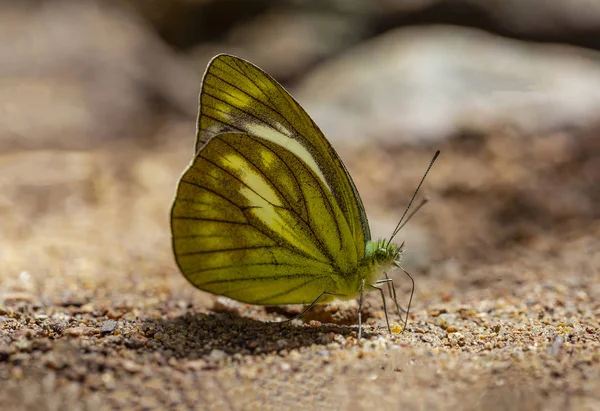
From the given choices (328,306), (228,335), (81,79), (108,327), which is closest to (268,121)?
(228,335)

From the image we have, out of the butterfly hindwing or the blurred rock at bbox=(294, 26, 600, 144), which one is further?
the blurred rock at bbox=(294, 26, 600, 144)

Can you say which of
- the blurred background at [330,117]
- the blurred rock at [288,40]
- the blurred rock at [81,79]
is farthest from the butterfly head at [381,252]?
the blurred rock at [288,40]

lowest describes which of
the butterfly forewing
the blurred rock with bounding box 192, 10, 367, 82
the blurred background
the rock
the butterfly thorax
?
the rock

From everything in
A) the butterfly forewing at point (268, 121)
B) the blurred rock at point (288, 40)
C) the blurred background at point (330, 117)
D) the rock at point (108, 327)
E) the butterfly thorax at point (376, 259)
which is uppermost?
the blurred rock at point (288, 40)

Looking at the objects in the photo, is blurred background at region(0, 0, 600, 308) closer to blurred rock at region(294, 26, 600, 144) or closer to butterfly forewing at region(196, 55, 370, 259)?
blurred rock at region(294, 26, 600, 144)

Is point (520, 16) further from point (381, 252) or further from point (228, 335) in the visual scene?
point (228, 335)

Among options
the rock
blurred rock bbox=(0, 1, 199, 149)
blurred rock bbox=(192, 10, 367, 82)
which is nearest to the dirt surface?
the rock

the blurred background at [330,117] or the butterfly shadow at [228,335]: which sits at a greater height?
the blurred background at [330,117]

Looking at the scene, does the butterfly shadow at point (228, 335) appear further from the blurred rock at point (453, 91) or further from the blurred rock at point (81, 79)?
the blurred rock at point (81, 79)

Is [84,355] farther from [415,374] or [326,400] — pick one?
[415,374]
